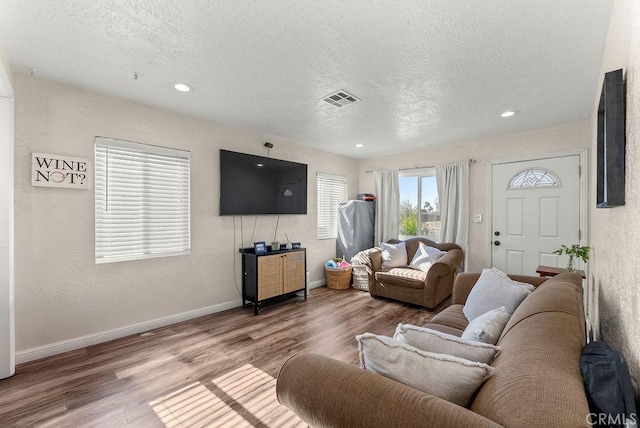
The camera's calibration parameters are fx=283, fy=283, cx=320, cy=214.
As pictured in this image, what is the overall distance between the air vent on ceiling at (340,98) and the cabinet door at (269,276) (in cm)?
205

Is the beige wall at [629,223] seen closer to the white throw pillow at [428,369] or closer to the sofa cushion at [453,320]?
the white throw pillow at [428,369]

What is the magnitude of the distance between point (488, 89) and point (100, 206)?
3839 mm

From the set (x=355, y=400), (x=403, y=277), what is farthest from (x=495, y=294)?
(x=403, y=277)

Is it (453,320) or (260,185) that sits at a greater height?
(260,185)

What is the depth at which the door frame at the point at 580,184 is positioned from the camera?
3.41m

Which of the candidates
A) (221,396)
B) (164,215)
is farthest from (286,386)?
(164,215)

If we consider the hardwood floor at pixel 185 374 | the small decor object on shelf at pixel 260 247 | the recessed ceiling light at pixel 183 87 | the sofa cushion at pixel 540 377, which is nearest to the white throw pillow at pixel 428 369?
the sofa cushion at pixel 540 377

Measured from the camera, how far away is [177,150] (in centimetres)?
324

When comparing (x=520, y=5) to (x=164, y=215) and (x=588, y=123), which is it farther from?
(x=164, y=215)

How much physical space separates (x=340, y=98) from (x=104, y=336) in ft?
10.8

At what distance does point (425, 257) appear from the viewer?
415 centimetres

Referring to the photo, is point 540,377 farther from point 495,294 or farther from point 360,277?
point 360,277

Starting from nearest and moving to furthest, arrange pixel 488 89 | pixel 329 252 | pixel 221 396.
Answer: pixel 221 396 → pixel 488 89 → pixel 329 252

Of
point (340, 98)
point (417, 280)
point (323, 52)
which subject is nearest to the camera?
point (323, 52)
